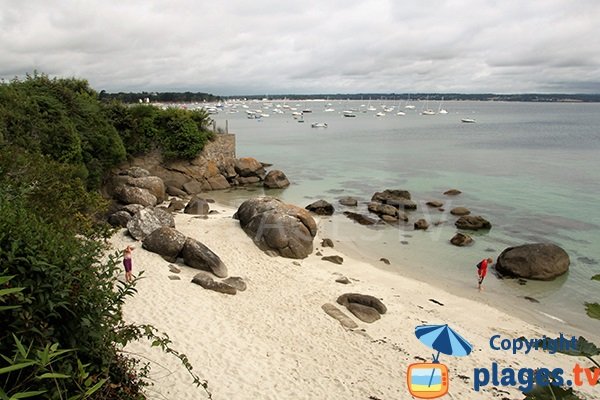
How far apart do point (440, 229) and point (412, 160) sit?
28043 mm

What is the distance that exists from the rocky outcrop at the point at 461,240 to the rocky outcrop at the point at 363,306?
31.6 ft

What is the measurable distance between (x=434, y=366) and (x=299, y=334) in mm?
3605

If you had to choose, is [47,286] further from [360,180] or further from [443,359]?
[360,180]

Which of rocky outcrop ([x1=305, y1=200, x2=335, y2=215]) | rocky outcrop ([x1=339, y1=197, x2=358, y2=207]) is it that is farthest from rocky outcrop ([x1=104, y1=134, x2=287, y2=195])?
rocky outcrop ([x1=305, y1=200, x2=335, y2=215])

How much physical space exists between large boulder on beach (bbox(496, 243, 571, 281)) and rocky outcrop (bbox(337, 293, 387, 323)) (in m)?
7.57

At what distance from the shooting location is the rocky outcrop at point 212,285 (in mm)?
13859

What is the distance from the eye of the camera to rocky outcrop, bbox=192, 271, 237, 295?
13.9 meters

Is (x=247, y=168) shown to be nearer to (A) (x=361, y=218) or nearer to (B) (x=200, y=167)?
(B) (x=200, y=167)

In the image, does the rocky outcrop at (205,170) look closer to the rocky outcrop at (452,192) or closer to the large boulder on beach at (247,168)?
the large boulder on beach at (247,168)

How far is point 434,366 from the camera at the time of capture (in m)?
10.8

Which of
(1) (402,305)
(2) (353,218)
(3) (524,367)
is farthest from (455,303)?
(2) (353,218)

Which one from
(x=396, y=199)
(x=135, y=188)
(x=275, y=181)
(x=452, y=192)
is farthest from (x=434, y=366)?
(x=275, y=181)

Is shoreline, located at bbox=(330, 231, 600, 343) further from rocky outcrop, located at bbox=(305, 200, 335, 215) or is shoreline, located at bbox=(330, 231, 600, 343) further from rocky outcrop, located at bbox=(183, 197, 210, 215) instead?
rocky outcrop, located at bbox=(183, 197, 210, 215)

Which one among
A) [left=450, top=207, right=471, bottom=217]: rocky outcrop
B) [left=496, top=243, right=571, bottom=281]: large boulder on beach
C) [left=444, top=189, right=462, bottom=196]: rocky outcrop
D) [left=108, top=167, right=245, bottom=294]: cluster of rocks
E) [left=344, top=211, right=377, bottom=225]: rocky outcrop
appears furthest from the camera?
[left=444, top=189, right=462, bottom=196]: rocky outcrop
